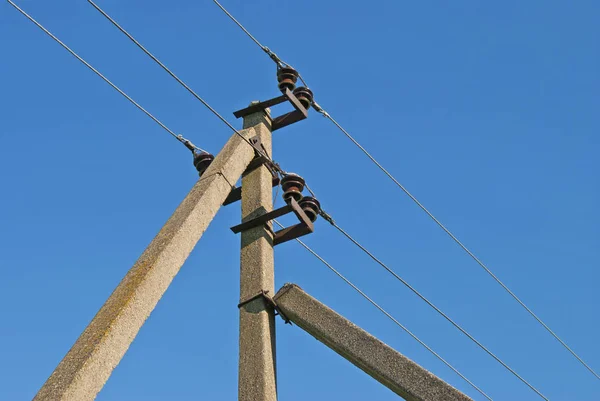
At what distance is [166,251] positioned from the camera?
15.7ft

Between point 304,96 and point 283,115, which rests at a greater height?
point 304,96

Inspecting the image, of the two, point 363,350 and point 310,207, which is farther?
point 310,207

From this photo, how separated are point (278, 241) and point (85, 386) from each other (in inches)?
97.6

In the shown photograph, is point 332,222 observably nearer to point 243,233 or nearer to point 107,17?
point 243,233

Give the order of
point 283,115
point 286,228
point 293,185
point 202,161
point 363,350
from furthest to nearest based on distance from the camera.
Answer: point 283,115 < point 202,161 < point 293,185 < point 286,228 < point 363,350

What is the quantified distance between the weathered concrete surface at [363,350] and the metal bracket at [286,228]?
538 mm

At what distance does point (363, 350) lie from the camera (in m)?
5.33

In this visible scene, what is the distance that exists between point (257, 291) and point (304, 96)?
203cm

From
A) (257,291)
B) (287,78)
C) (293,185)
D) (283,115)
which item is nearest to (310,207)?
(293,185)

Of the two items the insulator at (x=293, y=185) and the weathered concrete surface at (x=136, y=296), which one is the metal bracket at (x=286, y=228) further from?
the weathered concrete surface at (x=136, y=296)

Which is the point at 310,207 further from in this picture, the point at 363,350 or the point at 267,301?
the point at 363,350

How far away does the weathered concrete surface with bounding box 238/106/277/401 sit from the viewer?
17.2ft

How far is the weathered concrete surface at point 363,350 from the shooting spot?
502cm

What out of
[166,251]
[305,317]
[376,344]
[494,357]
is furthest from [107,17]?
[494,357]
